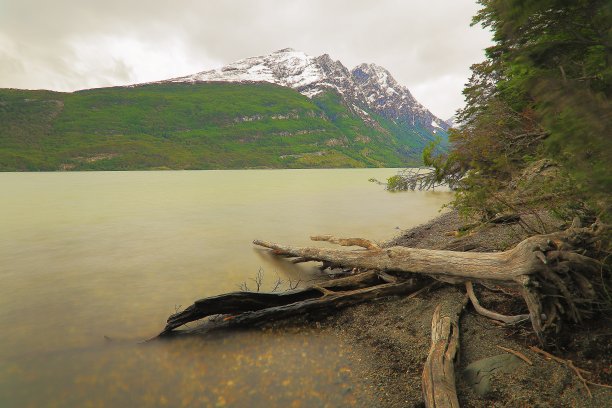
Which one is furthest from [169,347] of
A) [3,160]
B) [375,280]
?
[3,160]

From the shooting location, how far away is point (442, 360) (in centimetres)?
524

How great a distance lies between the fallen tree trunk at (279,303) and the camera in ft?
25.5

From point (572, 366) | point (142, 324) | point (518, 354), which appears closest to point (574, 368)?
point (572, 366)

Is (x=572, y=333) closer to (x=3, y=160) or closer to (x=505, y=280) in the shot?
(x=505, y=280)

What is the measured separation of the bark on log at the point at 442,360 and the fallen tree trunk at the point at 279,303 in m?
1.72

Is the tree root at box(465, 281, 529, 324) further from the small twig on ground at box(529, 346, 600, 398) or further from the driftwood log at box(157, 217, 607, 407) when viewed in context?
the small twig on ground at box(529, 346, 600, 398)

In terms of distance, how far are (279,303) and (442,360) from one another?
13.7 ft

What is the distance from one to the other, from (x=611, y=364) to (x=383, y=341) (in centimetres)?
343

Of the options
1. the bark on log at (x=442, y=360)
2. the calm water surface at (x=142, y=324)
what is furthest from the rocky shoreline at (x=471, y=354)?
the calm water surface at (x=142, y=324)

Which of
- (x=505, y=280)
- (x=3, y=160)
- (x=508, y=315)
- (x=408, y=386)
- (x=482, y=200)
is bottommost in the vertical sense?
(x=408, y=386)

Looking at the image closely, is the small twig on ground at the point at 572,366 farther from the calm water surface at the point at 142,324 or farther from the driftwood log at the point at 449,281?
the calm water surface at the point at 142,324

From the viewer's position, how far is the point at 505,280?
6160 mm

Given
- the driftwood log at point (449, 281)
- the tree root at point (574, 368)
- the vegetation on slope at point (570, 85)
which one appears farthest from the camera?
the driftwood log at point (449, 281)

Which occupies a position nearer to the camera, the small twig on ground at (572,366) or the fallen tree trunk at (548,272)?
the small twig on ground at (572,366)
